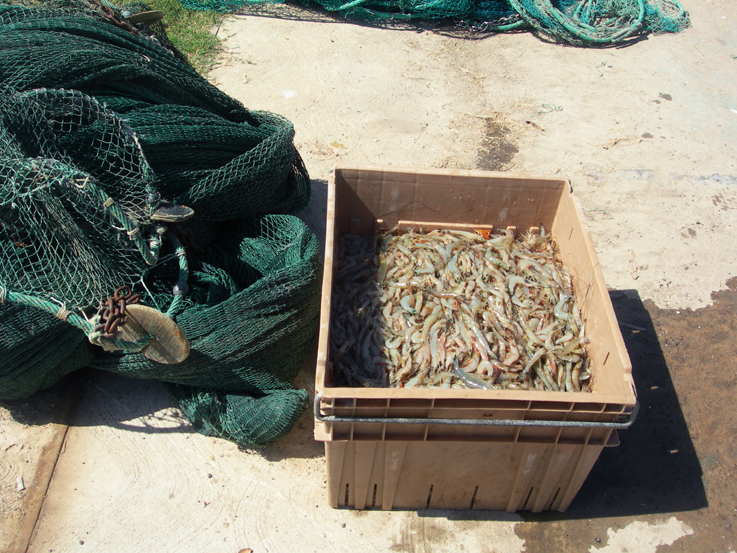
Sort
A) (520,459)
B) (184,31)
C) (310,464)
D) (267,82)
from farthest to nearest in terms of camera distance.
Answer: (184,31) < (267,82) < (310,464) < (520,459)

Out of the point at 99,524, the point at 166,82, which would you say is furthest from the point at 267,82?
the point at 99,524

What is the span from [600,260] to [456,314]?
2226mm

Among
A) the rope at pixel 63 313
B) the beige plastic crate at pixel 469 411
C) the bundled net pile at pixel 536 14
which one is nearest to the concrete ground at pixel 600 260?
the bundled net pile at pixel 536 14

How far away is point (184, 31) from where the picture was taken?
7988mm

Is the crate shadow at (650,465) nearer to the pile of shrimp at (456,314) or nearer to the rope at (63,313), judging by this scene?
the pile of shrimp at (456,314)

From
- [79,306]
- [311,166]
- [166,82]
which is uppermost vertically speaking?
[166,82]

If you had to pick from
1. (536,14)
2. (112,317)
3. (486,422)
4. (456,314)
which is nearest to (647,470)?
(456,314)

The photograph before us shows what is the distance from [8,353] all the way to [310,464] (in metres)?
2.11

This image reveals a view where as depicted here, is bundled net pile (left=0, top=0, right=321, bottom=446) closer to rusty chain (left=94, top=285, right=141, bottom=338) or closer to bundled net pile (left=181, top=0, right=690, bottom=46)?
rusty chain (left=94, top=285, right=141, bottom=338)

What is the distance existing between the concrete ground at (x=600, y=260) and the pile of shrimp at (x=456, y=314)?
0.86m

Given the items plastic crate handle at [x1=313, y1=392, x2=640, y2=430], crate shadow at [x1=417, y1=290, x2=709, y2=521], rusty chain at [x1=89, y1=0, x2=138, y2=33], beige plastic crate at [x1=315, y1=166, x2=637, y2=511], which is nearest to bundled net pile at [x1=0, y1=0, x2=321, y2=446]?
rusty chain at [x1=89, y1=0, x2=138, y2=33]

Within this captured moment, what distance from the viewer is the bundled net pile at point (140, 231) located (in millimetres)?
3508

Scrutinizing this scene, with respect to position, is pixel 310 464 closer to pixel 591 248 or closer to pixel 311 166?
pixel 591 248

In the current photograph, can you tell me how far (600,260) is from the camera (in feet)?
17.6
